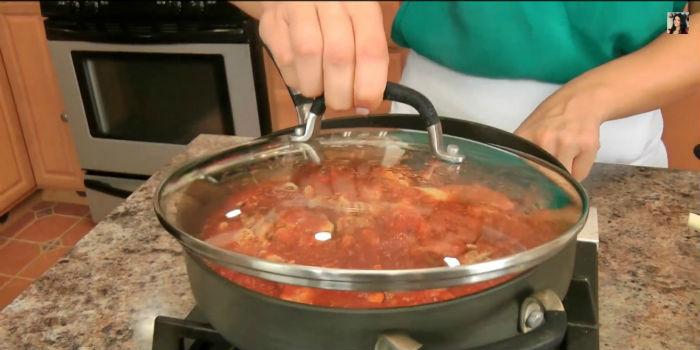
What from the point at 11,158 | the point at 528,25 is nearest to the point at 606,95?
the point at 528,25

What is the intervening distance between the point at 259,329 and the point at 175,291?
0.25m

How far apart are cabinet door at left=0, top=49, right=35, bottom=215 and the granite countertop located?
4.38ft

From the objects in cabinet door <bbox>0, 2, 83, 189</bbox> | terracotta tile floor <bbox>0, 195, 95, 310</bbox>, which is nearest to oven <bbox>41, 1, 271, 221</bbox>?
cabinet door <bbox>0, 2, 83, 189</bbox>

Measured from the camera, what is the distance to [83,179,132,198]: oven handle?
198 cm

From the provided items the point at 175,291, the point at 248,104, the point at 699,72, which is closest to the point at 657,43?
the point at 699,72

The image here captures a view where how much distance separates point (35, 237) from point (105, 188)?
39 centimetres

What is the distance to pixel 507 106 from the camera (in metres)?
0.84

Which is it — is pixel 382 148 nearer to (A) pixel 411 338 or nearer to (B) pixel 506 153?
(B) pixel 506 153

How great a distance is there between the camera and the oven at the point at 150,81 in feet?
5.37

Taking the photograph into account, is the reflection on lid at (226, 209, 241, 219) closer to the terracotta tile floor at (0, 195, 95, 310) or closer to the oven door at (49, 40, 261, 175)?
the oven door at (49, 40, 261, 175)

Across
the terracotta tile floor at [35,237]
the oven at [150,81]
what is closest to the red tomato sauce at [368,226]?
the oven at [150,81]

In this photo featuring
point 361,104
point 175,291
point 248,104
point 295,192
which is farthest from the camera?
point 248,104

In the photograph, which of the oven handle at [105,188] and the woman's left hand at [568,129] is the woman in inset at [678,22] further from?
the oven handle at [105,188]

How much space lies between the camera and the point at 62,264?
72cm
